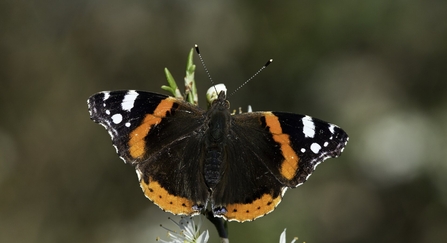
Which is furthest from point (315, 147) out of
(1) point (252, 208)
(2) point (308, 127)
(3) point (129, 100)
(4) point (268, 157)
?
(3) point (129, 100)

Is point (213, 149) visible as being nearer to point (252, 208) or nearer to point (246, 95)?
point (252, 208)

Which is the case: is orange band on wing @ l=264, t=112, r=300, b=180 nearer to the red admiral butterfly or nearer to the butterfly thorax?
the red admiral butterfly

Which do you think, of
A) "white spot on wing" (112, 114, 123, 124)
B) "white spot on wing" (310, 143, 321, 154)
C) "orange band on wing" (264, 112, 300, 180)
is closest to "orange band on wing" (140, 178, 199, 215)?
"white spot on wing" (112, 114, 123, 124)

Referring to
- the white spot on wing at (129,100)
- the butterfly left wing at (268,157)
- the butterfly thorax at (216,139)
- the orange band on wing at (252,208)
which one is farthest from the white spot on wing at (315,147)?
the white spot on wing at (129,100)

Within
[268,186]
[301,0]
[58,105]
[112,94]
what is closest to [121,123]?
[112,94]

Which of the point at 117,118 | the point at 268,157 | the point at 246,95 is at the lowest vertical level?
the point at 246,95

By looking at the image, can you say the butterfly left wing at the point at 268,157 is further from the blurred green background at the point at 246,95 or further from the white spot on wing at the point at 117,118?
the blurred green background at the point at 246,95

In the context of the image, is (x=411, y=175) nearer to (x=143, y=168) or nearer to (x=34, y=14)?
(x=143, y=168)
